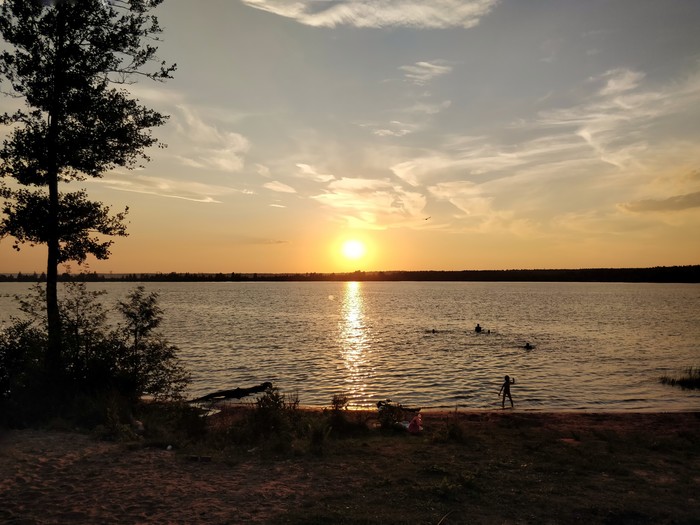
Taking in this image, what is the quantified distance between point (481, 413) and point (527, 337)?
1730 inches

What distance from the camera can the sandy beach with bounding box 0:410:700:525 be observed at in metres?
9.24

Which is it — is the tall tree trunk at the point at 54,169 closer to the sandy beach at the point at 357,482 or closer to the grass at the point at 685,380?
the sandy beach at the point at 357,482

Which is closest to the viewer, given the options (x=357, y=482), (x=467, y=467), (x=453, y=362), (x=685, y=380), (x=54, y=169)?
(x=357, y=482)

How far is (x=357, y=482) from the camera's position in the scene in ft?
36.8

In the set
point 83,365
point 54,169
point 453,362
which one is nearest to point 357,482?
point 83,365

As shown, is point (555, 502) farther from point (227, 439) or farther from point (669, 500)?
point (227, 439)

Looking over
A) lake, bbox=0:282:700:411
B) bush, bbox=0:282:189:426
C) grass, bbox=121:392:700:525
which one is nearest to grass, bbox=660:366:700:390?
lake, bbox=0:282:700:411

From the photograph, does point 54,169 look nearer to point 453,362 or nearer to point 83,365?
point 83,365

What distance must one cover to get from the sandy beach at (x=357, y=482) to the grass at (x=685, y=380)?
68.3ft

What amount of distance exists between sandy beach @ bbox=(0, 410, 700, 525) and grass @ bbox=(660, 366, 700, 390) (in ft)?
68.3

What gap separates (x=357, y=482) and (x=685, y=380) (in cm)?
3274

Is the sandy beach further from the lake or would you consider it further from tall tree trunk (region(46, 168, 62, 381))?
the lake

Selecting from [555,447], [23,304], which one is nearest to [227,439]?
[23,304]

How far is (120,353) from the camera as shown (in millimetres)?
17625
